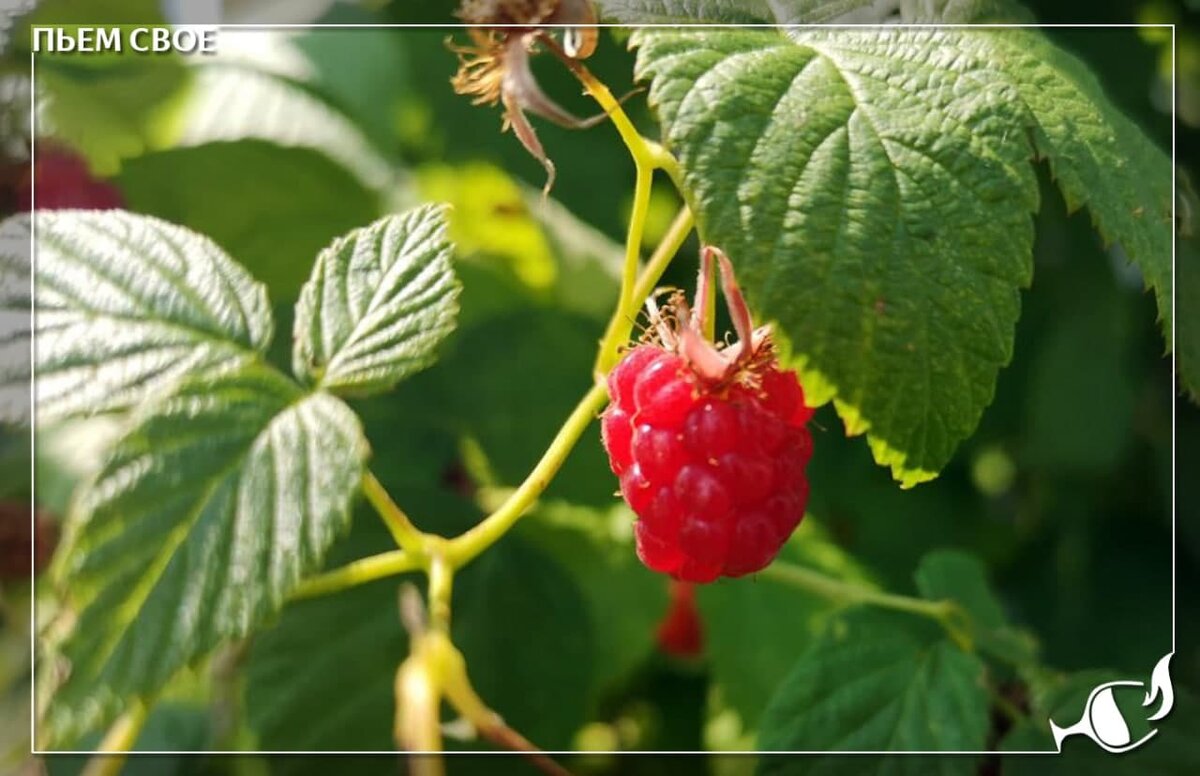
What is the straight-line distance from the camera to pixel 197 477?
1.94 ft

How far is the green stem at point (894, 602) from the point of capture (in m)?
0.78

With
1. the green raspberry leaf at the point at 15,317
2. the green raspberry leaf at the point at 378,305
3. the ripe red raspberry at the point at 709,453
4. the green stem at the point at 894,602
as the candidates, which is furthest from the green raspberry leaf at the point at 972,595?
the green raspberry leaf at the point at 15,317

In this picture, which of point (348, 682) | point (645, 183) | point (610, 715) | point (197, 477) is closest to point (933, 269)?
point (645, 183)

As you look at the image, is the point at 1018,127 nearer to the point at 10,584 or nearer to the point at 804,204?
the point at 804,204

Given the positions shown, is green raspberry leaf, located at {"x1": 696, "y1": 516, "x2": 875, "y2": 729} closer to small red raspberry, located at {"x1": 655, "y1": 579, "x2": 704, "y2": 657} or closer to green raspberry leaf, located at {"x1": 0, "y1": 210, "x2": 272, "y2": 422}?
small red raspberry, located at {"x1": 655, "y1": 579, "x2": 704, "y2": 657}

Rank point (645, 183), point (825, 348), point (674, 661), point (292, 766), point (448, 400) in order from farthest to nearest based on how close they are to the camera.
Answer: point (674, 661) → point (448, 400) → point (292, 766) → point (645, 183) → point (825, 348)

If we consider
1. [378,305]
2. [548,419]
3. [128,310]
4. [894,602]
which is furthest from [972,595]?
[128,310]

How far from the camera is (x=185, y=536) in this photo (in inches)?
23.0

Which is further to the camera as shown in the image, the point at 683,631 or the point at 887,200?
the point at 683,631

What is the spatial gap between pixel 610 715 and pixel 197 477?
59cm

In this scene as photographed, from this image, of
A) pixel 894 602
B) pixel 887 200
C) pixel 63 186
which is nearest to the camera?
pixel 887 200

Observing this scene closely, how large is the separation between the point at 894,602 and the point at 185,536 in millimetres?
433

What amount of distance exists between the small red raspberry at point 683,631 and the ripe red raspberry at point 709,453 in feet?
1.89

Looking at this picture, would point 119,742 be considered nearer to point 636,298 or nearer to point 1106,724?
point 636,298
